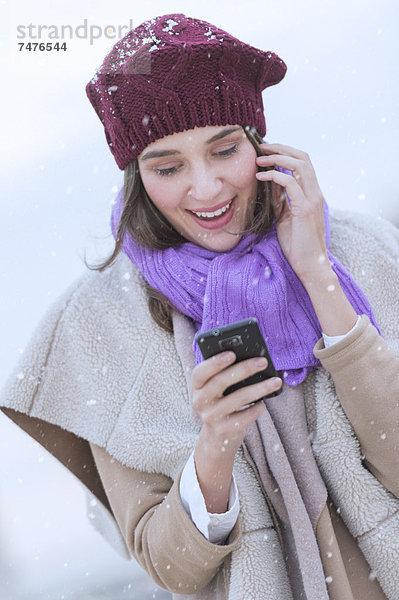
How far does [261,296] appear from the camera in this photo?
1727mm

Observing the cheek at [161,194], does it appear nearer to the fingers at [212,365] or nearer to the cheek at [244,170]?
the cheek at [244,170]

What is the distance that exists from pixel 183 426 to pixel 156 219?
520mm

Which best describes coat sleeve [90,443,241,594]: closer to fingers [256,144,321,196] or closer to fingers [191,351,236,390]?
fingers [191,351,236,390]

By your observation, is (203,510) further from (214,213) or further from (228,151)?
(228,151)

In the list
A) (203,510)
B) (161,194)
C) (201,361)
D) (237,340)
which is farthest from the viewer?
(161,194)

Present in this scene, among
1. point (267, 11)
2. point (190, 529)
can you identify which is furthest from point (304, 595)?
point (267, 11)

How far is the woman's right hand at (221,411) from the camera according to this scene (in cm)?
131

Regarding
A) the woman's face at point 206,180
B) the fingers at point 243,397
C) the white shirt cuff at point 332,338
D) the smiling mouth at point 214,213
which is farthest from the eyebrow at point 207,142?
the fingers at point 243,397

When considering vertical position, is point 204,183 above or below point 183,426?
above

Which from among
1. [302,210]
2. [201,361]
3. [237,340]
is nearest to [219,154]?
[302,210]

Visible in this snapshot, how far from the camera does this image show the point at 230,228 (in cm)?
179

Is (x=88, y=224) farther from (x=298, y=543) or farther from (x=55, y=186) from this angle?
(x=298, y=543)

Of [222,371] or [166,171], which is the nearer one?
[222,371]

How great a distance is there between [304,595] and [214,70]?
1.18 metres
